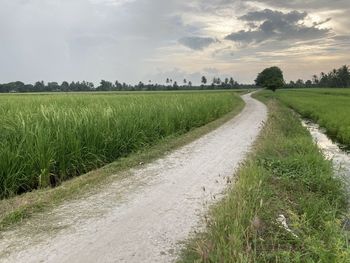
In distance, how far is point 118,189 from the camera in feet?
20.7

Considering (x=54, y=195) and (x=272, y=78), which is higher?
(x=272, y=78)

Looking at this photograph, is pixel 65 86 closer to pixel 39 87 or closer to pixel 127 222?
pixel 39 87

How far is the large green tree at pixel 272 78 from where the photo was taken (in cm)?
8338

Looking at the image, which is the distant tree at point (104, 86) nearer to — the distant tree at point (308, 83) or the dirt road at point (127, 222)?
the distant tree at point (308, 83)

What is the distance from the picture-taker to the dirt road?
3949 millimetres

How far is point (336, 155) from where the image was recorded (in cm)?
1200

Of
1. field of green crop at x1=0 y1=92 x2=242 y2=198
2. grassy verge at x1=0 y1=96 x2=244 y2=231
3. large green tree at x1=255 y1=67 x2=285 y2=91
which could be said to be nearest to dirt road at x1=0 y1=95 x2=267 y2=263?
grassy verge at x1=0 y1=96 x2=244 y2=231

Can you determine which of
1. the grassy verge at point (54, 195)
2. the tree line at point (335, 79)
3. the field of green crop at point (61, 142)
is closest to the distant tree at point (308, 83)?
the tree line at point (335, 79)

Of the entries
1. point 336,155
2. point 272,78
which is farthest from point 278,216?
point 272,78

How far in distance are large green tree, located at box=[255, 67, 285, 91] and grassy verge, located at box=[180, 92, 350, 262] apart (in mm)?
77456

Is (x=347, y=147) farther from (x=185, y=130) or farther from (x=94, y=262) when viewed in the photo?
(x=94, y=262)

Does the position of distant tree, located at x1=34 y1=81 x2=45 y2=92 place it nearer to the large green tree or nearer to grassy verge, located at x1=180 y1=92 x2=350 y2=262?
the large green tree

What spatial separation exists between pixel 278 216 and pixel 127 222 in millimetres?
2085

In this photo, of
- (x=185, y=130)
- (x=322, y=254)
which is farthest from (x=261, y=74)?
(x=322, y=254)
